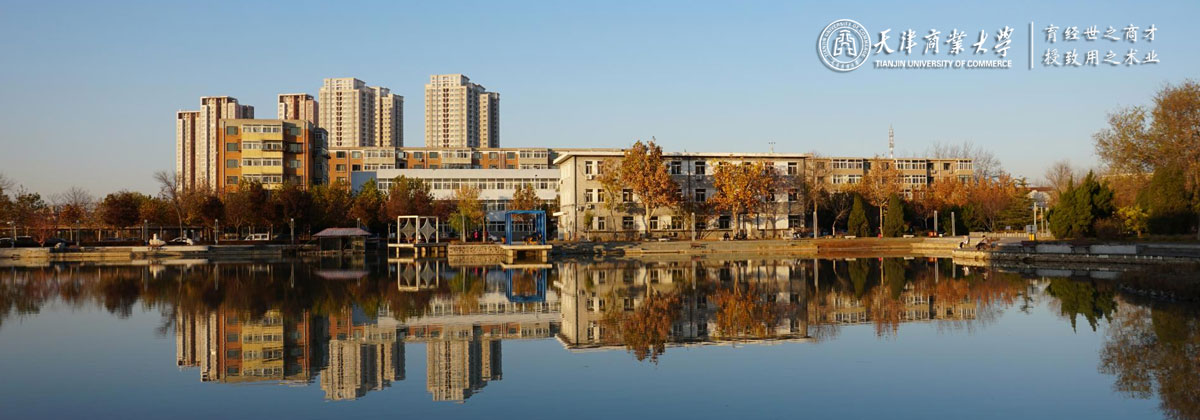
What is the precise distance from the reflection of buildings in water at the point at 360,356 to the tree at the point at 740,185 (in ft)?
136

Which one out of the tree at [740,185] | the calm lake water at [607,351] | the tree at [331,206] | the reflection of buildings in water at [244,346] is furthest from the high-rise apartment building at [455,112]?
the reflection of buildings in water at [244,346]

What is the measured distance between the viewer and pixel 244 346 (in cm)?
1784

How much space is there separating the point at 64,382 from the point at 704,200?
55.1 m

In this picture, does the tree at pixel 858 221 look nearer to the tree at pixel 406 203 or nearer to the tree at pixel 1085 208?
the tree at pixel 1085 208

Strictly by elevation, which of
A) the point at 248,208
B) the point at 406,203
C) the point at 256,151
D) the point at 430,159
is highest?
the point at 430,159

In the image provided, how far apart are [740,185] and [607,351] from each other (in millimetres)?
45272

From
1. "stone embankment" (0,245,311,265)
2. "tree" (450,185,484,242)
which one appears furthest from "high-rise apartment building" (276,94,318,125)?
"stone embankment" (0,245,311,265)

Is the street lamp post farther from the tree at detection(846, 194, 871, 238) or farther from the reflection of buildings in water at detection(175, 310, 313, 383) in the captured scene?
the reflection of buildings in water at detection(175, 310, 313, 383)

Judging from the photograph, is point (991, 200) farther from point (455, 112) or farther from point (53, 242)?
point (455, 112)

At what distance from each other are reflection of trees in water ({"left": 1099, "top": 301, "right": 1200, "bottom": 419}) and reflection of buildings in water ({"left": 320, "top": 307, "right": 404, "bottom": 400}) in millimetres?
11210

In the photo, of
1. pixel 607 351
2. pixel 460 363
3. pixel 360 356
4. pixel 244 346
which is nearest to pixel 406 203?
pixel 244 346

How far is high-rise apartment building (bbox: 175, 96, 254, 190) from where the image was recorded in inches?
6024

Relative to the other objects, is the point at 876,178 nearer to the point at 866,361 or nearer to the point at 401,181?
the point at 401,181

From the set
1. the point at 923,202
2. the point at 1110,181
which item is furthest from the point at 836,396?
the point at 923,202
